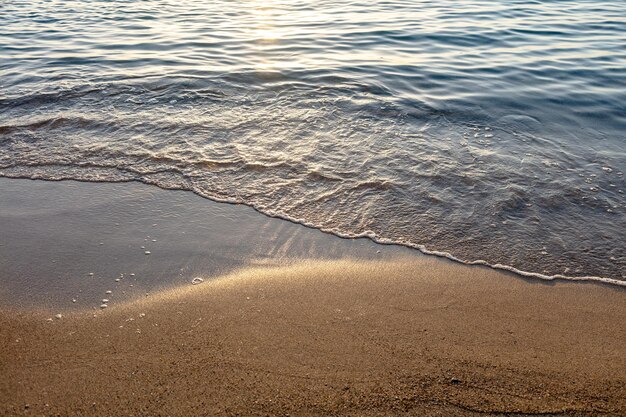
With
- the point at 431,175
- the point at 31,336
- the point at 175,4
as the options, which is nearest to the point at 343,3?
the point at 175,4

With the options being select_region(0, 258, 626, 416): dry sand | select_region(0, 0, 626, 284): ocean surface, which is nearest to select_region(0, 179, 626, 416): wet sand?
select_region(0, 258, 626, 416): dry sand

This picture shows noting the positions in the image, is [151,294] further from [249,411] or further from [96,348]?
[249,411]

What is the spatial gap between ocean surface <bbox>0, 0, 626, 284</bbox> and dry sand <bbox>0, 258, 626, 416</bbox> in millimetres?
511

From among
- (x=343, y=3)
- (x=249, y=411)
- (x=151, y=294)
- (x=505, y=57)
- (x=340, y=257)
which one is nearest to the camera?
(x=249, y=411)

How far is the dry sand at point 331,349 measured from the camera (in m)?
2.28

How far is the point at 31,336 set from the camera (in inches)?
104

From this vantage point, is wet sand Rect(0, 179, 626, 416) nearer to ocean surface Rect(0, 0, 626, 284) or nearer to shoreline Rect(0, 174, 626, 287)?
shoreline Rect(0, 174, 626, 287)

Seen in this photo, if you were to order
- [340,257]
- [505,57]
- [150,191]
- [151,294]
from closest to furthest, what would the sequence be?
[151,294] → [340,257] → [150,191] → [505,57]

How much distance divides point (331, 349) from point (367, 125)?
3.42m

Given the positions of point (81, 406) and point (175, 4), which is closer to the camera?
point (81, 406)

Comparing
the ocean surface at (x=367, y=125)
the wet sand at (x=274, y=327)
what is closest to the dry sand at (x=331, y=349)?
the wet sand at (x=274, y=327)

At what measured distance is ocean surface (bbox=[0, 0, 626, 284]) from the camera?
3.88 meters

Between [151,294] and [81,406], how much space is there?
831 mm

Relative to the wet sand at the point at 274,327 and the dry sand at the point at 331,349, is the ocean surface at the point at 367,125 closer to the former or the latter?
the wet sand at the point at 274,327
